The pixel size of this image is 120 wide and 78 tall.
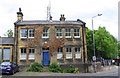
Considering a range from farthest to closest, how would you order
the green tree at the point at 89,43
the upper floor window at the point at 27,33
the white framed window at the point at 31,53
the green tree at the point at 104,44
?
the green tree at the point at 89,43
the green tree at the point at 104,44
the upper floor window at the point at 27,33
the white framed window at the point at 31,53

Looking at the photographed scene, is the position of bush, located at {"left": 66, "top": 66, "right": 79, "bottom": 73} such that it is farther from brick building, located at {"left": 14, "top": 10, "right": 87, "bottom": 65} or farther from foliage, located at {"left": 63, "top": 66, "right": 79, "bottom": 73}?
brick building, located at {"left": 14, "top": 10, "right": 87, "bottom": 65}

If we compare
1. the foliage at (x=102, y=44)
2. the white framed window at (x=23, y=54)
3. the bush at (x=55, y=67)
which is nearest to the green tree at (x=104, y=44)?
the foliage at (x=102, y=44)

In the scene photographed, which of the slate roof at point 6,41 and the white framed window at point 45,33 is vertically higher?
the white framed window at point 45,33

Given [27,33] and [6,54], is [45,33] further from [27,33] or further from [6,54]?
[6,54]

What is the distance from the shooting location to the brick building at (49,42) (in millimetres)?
27828

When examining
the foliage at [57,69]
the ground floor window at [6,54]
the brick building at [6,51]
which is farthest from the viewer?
the ground floor window at [6,54]

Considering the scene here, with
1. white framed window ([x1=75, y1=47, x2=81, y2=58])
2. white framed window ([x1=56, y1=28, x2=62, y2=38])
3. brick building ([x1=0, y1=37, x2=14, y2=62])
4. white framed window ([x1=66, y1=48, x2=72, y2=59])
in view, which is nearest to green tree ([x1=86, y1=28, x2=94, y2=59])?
white framed window ([x1=75, y1=47, x2=81, y2=58])

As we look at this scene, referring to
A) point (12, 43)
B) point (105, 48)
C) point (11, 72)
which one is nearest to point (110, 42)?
point (105, 48)

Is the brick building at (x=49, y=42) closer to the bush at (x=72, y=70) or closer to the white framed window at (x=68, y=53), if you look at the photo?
the white framed window at (x=68, y=53)

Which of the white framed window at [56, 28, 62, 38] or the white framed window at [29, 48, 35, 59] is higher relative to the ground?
the white framed window at [56, 28, 62, 38]

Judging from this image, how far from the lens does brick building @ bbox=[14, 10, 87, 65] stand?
91.3 feet

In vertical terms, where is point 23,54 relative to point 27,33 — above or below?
below

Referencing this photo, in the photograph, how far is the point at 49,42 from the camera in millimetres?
28203

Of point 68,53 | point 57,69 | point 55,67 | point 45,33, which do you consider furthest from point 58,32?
point 57,69
